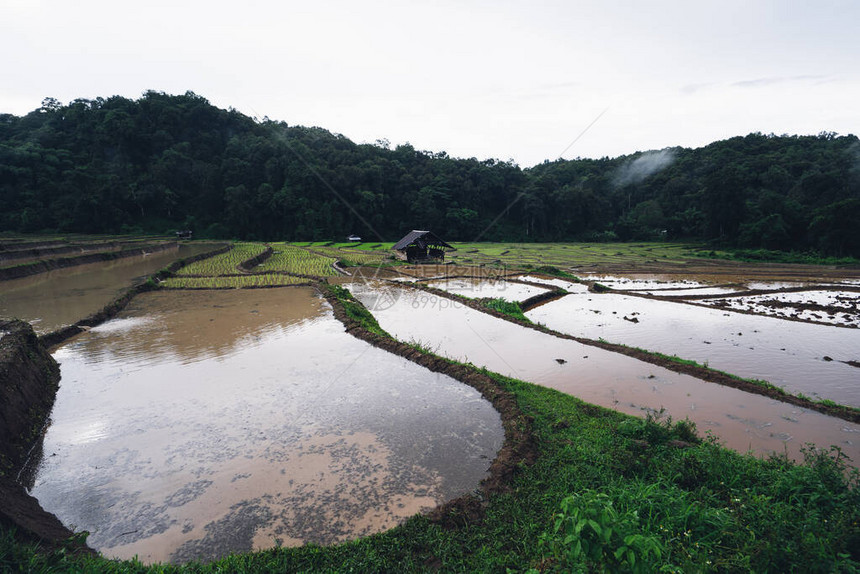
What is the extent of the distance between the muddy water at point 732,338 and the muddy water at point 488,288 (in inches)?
71.7

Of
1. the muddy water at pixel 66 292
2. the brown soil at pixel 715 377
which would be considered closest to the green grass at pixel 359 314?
the brown soil at pixel 715 377

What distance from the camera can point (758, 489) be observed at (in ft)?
13.2

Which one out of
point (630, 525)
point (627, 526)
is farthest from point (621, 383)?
point (627, 526)

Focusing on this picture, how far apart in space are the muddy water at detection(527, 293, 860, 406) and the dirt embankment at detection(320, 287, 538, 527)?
197 inches

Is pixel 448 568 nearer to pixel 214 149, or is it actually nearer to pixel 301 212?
pixel 301 212

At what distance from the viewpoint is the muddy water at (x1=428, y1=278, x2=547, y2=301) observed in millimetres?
15938

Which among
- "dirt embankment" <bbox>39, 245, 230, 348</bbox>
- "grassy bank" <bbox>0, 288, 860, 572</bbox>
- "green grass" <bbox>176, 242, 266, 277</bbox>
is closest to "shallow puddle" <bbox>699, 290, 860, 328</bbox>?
"grassy bank" <bbox>0, 288, 860, 572</bbox>

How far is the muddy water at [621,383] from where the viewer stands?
5.71 meters

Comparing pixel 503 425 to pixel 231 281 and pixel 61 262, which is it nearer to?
pixel 231 281

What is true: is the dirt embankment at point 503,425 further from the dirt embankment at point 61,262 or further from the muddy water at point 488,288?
the dirt embankment at point 61,262

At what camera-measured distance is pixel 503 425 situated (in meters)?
5.84

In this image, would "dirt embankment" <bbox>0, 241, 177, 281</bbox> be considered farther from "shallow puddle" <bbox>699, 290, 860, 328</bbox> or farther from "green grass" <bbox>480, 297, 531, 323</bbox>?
"shallow puddle" <bbox>699, 290, 860, 328</bbox>

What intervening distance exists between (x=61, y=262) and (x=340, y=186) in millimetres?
33255

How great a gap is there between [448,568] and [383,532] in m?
0.79
